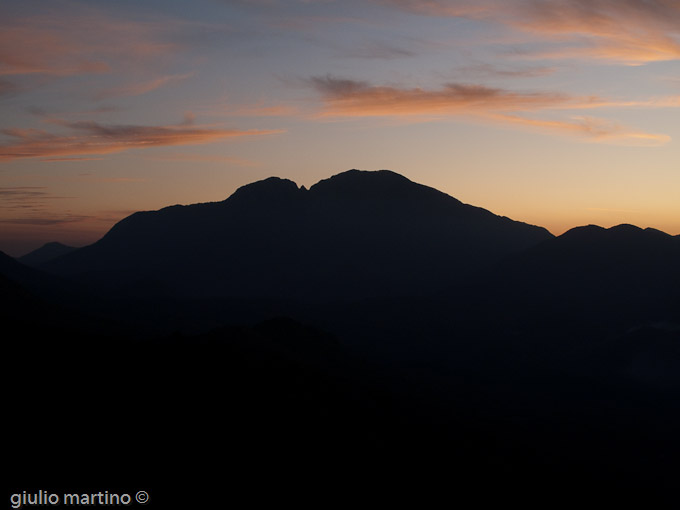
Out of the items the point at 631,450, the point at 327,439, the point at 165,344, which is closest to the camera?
the point at 327,439

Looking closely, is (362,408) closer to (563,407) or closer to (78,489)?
(78,489)

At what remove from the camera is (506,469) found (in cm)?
7969

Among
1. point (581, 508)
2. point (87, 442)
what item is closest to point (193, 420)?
point (87, 442)

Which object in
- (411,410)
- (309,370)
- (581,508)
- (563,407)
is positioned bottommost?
(563,407)

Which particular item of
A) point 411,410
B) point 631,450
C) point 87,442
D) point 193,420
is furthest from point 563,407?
point 87,442

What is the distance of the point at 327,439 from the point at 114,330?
85070 millimetres

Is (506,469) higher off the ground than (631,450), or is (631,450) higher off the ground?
(506,469)

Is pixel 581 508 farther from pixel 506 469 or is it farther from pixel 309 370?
pixel 309 370

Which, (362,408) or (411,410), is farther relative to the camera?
(411,410)

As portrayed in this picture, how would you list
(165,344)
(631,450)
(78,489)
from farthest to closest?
(631,450), (165,344), (78,489)

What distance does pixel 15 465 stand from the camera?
42344mm

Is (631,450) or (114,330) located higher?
(114,330)

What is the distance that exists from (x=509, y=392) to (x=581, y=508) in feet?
340

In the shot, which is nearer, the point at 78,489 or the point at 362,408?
the point at 78,489
